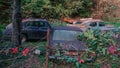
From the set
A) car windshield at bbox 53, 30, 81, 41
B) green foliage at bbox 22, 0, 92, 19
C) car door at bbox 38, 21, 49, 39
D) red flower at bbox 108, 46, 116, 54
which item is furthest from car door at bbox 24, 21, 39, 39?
red flower at bbox 108, 46, 116, 54

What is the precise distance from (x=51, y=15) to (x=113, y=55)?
19449 millimetres

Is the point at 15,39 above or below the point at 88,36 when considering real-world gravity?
below

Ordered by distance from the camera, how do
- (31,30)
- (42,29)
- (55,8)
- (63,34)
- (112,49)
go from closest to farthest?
(112,49)
(63,34)
(31,30)
(42,29)
(55,8)

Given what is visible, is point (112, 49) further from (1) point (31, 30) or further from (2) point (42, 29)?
(2) point (42, 29)

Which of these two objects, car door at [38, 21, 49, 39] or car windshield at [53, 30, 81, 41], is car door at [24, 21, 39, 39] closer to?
car door at [38, 21, 49, 39]

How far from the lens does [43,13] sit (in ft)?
84.5

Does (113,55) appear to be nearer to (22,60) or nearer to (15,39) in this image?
(22,60)

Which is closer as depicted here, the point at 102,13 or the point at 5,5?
the point at 5,5

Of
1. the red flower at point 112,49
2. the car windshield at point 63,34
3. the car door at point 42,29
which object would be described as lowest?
the car door at point 42,29

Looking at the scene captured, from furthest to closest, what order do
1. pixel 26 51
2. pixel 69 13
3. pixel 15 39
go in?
pixel 69 13 → pixel 15 39 → pixel 26 51

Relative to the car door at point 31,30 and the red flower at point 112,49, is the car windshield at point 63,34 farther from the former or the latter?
the car door at point 31,30

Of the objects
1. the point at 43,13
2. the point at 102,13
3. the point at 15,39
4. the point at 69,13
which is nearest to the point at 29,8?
the point at 43,13

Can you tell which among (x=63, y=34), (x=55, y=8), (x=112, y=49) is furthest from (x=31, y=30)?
(x=112, y=49)

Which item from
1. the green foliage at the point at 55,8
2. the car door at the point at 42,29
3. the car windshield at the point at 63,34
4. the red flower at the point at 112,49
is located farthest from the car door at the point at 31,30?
the red flower at the point at 112,49
